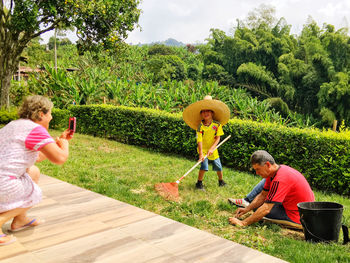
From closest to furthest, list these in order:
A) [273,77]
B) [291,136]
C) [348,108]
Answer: [291,136], [348,108], [273,77]

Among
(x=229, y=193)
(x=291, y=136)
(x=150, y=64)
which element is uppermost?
(x=150, y=64)

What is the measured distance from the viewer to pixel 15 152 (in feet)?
8.89

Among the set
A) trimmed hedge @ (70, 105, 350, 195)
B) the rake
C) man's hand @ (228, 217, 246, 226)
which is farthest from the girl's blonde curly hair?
trimmed hedge @ (70, 105, 350, 195)

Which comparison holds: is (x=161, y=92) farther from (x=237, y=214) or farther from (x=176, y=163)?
(x=237, y=214)

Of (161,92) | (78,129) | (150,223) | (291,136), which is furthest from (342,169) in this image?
(161,92)

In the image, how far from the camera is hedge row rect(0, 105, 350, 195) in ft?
21.2

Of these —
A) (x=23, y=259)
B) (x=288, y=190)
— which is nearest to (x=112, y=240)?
(x=23, y=259)

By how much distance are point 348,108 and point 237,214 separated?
54.8 feet

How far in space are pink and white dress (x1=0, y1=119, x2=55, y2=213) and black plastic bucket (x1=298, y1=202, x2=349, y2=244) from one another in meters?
2.70

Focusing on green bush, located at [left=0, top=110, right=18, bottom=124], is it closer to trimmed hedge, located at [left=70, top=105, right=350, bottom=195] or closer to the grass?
trimmed hedge, located at [left=70, top=105, right=350, bottom=195]

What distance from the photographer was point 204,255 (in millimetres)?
2945

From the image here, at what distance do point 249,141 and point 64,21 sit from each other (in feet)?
30.0

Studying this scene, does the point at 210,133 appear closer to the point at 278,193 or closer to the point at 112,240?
the point at 278,193

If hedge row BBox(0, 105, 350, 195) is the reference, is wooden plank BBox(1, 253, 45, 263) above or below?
below
